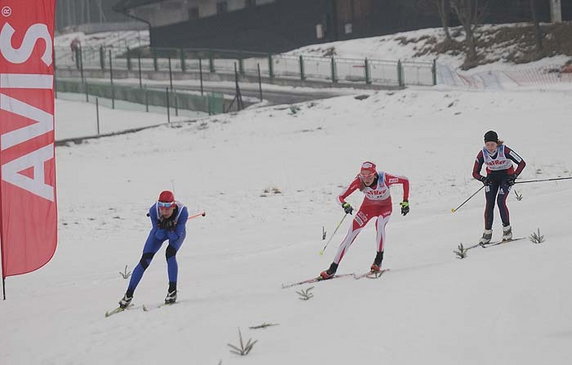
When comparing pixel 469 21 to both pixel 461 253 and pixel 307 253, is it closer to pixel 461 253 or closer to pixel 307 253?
pixel 307 253

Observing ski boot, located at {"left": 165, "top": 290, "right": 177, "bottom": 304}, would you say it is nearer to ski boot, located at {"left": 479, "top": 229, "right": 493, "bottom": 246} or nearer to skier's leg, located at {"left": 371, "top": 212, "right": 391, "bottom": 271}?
skier's leg, located at {"left": 371, "top": 212, "right": 391, "bottom": 271}

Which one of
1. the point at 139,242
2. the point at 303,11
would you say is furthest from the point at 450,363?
the point at 303,11

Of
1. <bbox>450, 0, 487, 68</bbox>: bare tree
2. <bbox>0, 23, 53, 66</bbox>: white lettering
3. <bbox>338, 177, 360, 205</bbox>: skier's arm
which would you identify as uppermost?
→ <bbox>450, 0, 487, 68</bbox>: bare tree

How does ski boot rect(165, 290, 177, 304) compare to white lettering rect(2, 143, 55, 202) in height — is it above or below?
below

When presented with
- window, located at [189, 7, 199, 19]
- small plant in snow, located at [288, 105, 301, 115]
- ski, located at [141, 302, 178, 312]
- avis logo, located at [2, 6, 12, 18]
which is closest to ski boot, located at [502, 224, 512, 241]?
ski, located at [141, 302, 178, 312]

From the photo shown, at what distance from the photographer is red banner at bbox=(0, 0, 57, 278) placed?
11234 mm

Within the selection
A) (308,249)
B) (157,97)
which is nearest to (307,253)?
(308,249)

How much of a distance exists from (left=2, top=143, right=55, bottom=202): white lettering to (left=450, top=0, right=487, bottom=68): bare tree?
1488 inches

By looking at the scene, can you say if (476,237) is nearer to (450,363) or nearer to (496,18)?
(450,363)

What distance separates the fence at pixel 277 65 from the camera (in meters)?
42.7

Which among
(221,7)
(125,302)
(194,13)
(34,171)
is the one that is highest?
(221,7)

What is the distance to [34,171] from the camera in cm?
1134

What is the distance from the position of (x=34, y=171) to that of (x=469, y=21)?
1565 inches

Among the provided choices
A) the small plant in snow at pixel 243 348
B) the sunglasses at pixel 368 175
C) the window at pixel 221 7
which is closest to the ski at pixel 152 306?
the small plant in snow at pixel 243 348
